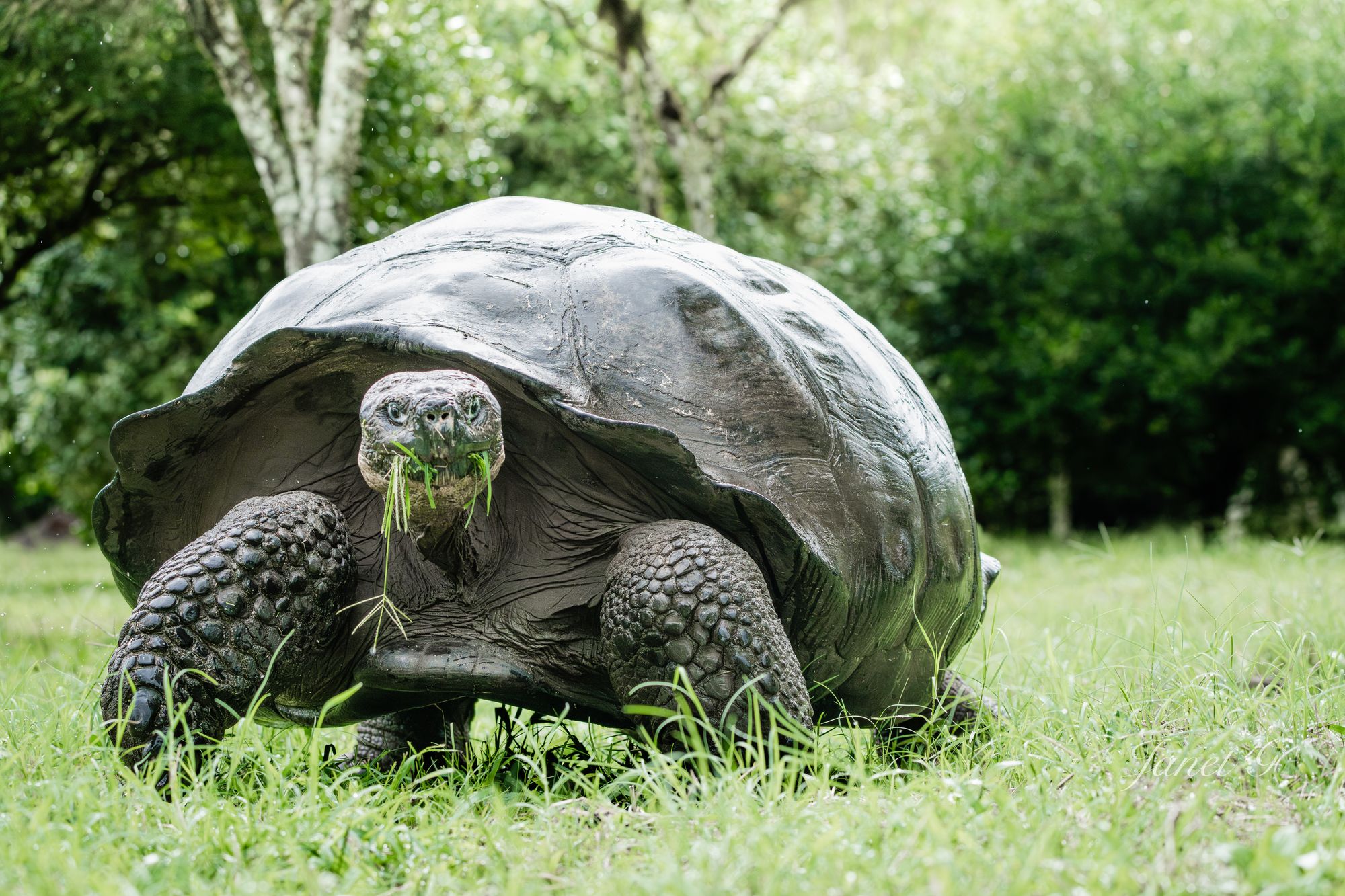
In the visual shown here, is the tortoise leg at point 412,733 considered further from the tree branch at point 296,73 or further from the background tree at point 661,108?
the background tree at point 661,108

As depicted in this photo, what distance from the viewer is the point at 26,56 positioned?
662 cm

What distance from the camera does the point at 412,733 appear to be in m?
3.32

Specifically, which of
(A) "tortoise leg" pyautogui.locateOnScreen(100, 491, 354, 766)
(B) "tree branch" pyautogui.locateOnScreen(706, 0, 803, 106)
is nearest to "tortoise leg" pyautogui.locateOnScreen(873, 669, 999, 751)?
(A) "tortoise leg" pyautogui.locateOnScreen(100, 491, 354, 766)

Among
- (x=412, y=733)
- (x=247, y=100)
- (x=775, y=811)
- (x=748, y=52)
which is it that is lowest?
(x=412, y=733)

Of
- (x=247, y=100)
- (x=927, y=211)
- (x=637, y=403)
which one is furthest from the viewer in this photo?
(x=927, y=211)

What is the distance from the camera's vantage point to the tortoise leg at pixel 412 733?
127 inches

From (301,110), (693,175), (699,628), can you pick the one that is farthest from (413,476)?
(693,175)

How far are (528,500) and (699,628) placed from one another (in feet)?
1.80

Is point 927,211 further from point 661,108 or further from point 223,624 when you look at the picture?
point 223,624

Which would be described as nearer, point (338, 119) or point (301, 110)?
point (338, 119)

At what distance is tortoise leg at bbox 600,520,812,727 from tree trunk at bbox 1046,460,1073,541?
920 cm

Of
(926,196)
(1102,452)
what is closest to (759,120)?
(926,196)

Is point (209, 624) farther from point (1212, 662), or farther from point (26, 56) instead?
point (26, 56)

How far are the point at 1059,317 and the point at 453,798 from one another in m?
9.04
